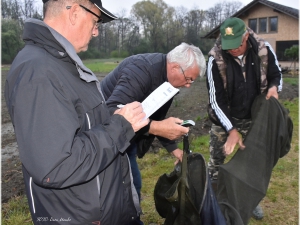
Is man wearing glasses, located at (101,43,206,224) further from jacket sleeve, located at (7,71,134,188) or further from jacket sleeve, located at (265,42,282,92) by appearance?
jacket sleeve, located at (265,42,282,92)

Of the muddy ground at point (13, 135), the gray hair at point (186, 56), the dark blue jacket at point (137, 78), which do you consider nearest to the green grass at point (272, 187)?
the muddy ground at point (13, 135)

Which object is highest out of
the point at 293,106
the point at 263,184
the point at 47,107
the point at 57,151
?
the point at 47,107

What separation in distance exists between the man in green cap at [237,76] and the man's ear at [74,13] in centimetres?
201

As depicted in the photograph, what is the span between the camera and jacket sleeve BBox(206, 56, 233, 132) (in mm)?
3486

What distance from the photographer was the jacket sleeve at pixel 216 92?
3486 mm

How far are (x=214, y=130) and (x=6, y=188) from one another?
267 cm

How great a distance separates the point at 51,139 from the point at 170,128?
1.13 m

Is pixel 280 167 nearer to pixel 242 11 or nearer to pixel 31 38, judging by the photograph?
pixel 31 38

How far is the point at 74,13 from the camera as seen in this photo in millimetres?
1567

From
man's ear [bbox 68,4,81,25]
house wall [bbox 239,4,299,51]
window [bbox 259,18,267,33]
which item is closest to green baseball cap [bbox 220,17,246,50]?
man's ear [bbox 68,4,81,25]

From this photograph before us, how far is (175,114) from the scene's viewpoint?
8547 mm

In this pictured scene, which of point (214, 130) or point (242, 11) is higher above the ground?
point (242, 11)

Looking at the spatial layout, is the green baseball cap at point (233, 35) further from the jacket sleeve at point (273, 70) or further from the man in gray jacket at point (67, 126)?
the man in gray jacket at point (67, 126)

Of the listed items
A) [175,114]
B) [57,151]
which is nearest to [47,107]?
[57,151]
